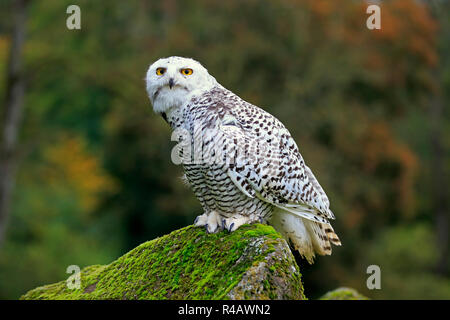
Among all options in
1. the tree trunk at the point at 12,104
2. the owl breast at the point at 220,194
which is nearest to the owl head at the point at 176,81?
the owl breast at the point at 220,194

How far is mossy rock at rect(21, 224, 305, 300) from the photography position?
4.70m

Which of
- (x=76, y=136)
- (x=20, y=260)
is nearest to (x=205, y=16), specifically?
(x=76, y=136)

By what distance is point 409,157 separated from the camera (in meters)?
23.9

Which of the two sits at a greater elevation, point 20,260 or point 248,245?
point 248,245

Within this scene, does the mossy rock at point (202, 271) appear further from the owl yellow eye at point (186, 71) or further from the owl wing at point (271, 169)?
the owl yellow eye at point (186, 71)

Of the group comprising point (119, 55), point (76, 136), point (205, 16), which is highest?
point (205, 16)

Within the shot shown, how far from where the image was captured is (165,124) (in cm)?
1967

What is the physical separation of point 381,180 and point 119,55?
394 inches

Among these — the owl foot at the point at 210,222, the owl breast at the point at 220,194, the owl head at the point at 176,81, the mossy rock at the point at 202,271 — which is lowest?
the mossy rock at the point at 202,271

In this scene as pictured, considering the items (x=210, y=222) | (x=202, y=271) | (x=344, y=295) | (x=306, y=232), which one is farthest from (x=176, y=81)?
(x=344, y=295)

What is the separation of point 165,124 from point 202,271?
14.8 m

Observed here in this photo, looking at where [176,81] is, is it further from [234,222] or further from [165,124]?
[165,124]

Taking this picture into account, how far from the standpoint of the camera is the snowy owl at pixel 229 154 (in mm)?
5293
